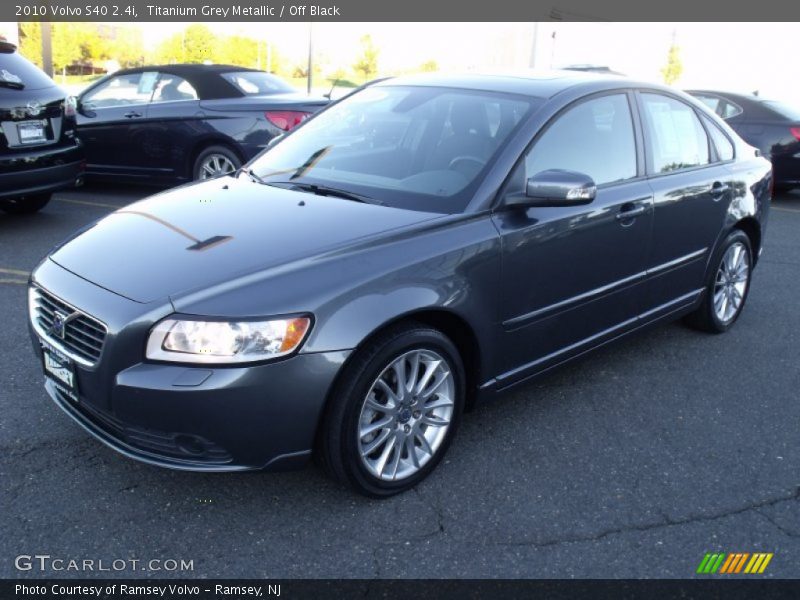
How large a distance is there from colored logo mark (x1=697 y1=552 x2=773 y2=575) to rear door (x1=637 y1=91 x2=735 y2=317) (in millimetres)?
1664

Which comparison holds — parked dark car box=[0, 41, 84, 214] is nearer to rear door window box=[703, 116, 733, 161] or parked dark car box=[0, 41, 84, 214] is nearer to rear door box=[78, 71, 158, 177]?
rear door box=[78, 71, 158, 177]

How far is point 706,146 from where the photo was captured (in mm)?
4676

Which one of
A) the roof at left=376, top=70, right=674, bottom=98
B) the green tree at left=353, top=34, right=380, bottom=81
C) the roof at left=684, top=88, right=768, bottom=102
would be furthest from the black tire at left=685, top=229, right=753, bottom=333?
the green tree at left=353, top=34, right=380, bottom=81

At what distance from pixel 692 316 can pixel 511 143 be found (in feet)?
7.28

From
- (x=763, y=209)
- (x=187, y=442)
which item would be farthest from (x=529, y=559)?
(x=763, y=209)

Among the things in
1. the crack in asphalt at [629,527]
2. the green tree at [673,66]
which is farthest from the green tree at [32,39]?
the crack in asphalt at [629,527]

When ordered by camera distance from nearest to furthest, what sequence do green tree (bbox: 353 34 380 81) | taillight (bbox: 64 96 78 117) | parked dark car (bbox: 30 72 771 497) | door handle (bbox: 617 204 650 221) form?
parked dark car (bbox: 30 72 771 497) → door handle (bbox: 617 204 650 221) → taillight (bbox: 64 96 78 117) → green tree (bbox: 353 34 380 81)

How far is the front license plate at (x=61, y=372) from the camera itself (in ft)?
9.38

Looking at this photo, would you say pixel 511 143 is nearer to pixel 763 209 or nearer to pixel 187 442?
pixel 187 442

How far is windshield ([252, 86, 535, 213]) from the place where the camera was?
3.42 m

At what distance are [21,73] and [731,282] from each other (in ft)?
19.6

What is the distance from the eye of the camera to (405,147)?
371cm

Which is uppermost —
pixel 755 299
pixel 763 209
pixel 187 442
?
pixel 763 209

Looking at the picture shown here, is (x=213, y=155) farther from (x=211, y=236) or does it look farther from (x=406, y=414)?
(x=406, y=414)
